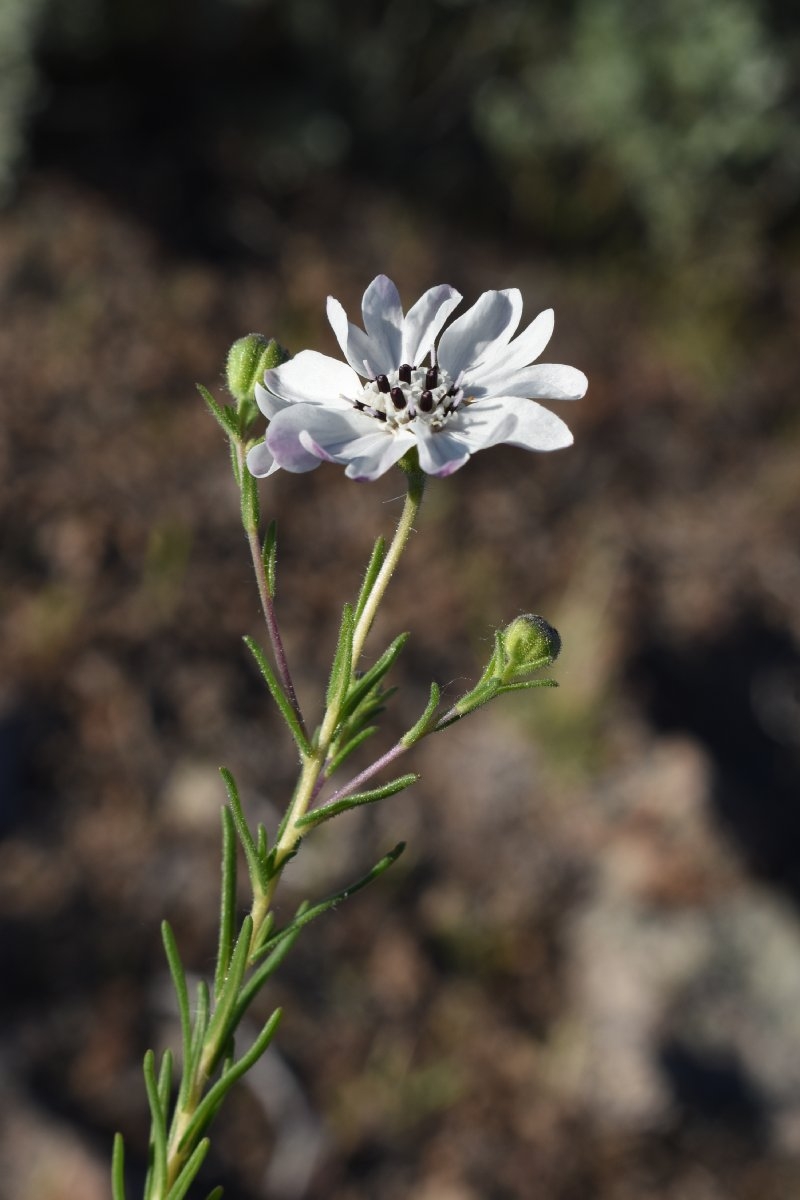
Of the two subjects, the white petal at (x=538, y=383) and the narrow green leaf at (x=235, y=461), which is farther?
the narrow green leaf at (x=235, y=461)

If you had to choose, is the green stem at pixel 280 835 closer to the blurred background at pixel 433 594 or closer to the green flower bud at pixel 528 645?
the green flower bud at pixel 528 645

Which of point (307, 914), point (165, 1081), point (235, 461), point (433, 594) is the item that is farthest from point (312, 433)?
point (433, 594)

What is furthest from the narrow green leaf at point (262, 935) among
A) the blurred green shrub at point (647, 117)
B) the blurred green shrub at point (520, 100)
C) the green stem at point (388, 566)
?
the blurred green shrub at point (647, 117)

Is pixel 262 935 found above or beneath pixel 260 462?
beneath

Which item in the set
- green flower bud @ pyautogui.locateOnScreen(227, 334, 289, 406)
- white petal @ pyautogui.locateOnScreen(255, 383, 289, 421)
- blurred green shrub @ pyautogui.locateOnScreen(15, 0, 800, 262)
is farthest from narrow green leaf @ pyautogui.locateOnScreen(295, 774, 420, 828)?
blurred green shrub @ pyautogui.locateOnScreen(15, 0, 800, 262)

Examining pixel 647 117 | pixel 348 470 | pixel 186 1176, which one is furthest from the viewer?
pixel 647 117

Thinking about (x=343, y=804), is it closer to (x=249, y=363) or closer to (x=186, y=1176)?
(x=186, y=1176)
